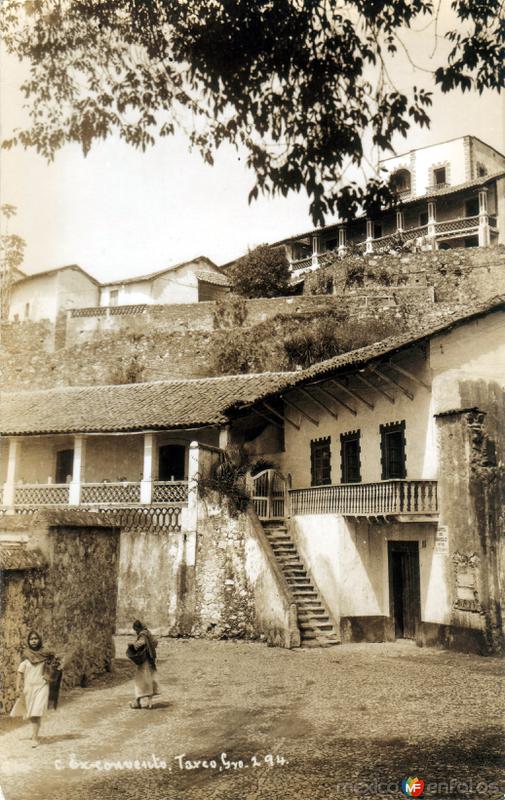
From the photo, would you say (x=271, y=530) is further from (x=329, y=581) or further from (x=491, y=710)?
(x=491, y=710)

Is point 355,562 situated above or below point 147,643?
above

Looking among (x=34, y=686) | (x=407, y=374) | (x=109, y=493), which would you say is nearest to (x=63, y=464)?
(x=109, y=493)

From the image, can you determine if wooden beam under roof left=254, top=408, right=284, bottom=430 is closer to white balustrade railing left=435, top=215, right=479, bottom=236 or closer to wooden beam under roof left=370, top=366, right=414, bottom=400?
wooden beam under roof left=370, top=366, right=414, bottom=400

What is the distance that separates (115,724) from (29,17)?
804 centimetres

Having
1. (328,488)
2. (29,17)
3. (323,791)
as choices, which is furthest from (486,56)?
(328,488)

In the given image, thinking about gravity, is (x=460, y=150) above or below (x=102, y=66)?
above

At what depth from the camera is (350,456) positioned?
56.9 feet

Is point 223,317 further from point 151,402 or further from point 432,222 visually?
point 432,222

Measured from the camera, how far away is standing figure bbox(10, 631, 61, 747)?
7.70m

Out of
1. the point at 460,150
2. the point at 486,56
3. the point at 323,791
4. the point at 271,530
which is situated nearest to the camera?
the point at 323,791

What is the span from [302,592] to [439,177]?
26.1 metres

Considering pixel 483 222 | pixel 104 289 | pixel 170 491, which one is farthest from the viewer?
pixel 104 289

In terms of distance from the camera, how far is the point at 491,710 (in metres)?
9.37

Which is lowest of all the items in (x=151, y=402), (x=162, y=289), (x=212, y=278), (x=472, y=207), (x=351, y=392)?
(x=351, y=392)
